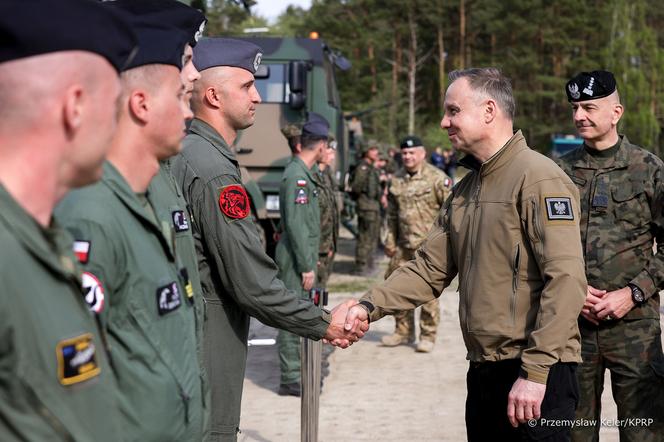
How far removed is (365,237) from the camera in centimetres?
1545

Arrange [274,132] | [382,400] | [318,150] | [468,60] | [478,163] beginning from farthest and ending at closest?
[468,60] < [274,132] < [318,150] < [382,400] < [478,163]

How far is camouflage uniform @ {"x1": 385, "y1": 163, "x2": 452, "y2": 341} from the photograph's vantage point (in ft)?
31.1

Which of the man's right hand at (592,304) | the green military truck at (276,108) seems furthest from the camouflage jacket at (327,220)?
the man's right hand at (592,304)

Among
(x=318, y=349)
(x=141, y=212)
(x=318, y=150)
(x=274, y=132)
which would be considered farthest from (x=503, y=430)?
(x=274, y=132)

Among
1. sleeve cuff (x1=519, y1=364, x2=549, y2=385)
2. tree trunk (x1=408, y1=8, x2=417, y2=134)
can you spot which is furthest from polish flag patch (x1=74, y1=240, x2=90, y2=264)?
tree trunk (x1=408, y1=8, x2=417, y2=134)

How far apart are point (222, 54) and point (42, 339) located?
2.72m

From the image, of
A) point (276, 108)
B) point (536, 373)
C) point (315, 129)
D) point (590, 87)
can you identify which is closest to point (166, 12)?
point (536, 373)

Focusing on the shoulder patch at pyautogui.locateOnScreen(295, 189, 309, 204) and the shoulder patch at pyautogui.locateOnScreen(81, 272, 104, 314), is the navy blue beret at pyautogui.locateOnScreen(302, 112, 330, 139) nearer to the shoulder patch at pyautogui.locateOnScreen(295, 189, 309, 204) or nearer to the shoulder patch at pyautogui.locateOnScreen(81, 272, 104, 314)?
the shoulder patch at pyautogui.locateOnScreen(295, 189, 309, 204)

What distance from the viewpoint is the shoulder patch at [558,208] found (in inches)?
144

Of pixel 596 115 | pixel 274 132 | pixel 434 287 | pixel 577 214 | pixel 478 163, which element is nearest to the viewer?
pixel 577 214

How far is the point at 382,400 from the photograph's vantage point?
7.50m

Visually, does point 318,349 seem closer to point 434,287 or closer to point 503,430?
point 434,287

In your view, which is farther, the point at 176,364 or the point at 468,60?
the point at 468,60

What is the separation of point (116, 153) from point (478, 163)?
6.10 ft
